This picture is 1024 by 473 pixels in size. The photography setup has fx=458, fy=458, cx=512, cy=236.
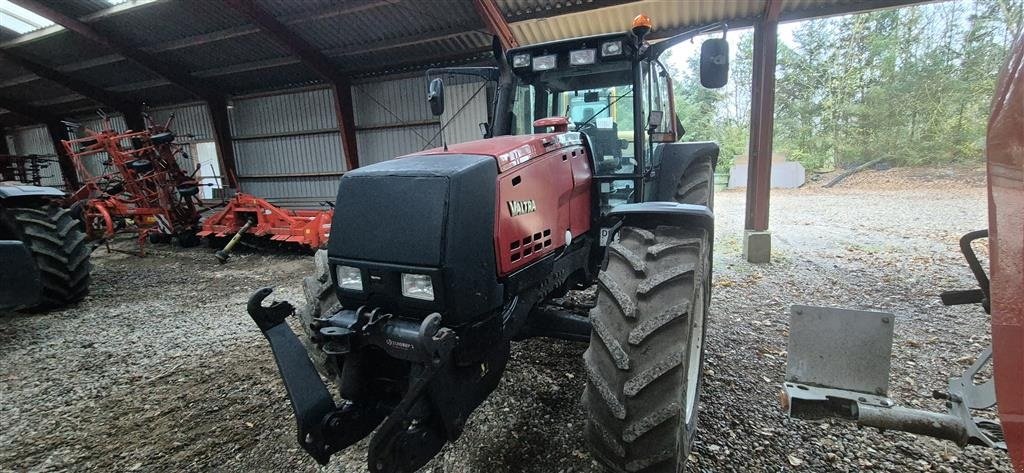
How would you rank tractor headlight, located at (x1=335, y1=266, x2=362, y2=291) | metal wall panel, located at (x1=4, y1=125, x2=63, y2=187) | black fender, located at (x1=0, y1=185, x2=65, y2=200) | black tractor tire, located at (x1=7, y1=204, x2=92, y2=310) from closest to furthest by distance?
tractor headlight, located at (x1=335, y1=266, x2=362, y2=291) < black fender, located at (x1=0, y1=185, x2=65, y2=200) < black tractor tire, located at (x1=7, y1=204, x2=92, y2=310) < metal wall panel, located at (x1=4, y1=125, x2=63, y2=187)

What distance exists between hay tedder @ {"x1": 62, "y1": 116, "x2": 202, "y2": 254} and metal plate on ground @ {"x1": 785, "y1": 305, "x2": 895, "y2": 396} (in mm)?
9992

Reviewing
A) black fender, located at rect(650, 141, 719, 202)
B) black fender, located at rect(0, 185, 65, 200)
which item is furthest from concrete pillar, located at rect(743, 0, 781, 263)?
black fender, located at rect(0, 185, 65, 200)

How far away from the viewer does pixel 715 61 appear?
9.19 ft

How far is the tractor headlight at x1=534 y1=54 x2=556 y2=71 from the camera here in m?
3.04

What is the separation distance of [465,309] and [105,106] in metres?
16.9

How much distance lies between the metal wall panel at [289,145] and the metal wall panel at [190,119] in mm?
1671

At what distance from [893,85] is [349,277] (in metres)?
24.5

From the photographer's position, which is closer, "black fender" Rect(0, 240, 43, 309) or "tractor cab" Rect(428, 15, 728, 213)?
"tractor cab" Rect(428, 15, 728, 213)

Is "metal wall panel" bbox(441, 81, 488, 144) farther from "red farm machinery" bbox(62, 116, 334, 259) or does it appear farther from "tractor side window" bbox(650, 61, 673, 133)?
"tractor side window" bbox(650, 61, 673, 133)

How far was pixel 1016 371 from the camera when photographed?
103cm

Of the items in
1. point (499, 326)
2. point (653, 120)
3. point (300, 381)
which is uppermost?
point (653, 120)

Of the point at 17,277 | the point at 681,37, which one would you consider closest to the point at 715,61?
the point at 681,37

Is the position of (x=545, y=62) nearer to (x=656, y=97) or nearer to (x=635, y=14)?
(x=656, y=97)

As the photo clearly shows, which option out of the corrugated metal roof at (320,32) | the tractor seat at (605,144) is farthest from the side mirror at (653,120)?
the corrugated metal roof at (320,32)
